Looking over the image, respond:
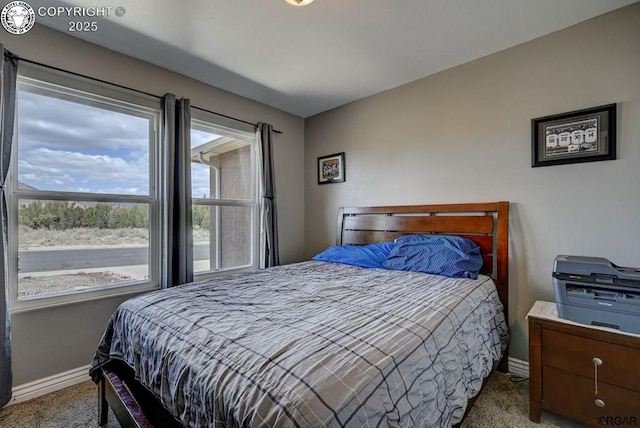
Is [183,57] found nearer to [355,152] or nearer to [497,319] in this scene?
[355,152]

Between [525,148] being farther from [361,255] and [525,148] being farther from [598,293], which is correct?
[361,255]

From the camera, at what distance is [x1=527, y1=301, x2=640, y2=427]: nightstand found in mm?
1422

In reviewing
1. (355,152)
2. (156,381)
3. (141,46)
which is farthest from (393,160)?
(156,381)

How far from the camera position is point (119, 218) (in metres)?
2.41

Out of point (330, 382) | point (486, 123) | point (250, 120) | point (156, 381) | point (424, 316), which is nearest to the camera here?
point (330, 382)

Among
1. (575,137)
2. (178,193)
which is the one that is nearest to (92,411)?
(178,193)

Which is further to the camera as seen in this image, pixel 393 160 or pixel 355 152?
pixel 355 152

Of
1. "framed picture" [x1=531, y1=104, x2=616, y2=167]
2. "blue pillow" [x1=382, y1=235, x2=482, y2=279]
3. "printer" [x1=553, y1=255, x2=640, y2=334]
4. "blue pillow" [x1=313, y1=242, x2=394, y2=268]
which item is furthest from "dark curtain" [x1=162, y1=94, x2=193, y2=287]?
"framed picture" [x1=531, y1=104, x2=616, y2=167]

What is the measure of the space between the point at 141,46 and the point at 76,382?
264 centimetres

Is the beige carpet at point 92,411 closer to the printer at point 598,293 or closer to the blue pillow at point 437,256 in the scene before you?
the printer at point 598,293

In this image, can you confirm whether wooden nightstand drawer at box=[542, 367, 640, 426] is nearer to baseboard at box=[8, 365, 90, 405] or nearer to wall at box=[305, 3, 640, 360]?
wall at box=[305, 3, 640, 360]

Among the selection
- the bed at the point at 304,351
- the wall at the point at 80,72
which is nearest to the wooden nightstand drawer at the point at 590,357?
the bed at the point at 304,351

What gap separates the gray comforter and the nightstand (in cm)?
26

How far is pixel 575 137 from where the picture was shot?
2.01m
